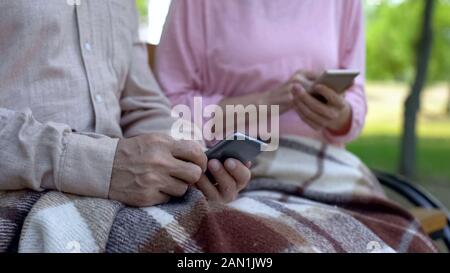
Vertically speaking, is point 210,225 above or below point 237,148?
below

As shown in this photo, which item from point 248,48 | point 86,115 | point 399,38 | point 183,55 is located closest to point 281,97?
point 248,48

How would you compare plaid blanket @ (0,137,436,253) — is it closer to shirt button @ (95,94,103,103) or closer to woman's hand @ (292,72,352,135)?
woman's hand @ (292,72,352,135)

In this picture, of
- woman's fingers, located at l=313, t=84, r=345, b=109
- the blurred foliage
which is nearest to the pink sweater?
woman's fingers, located at l=313, t=84, r=345, b=109

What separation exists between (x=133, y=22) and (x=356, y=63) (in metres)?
0.74

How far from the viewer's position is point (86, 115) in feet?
4.50

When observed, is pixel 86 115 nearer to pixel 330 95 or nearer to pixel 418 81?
pixel 330 95

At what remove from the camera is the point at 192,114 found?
5.75 feet

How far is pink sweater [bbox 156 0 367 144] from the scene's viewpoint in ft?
5.78

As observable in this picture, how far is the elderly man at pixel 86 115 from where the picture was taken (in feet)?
3.71

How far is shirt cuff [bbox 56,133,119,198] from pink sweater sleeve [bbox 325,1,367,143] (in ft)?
2.89

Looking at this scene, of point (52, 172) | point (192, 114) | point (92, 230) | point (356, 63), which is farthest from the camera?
point (356, 63)

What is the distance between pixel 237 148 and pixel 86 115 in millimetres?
393

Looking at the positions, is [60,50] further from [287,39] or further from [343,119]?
[343,119]

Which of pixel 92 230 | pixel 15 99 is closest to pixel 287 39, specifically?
pixel 15 99
